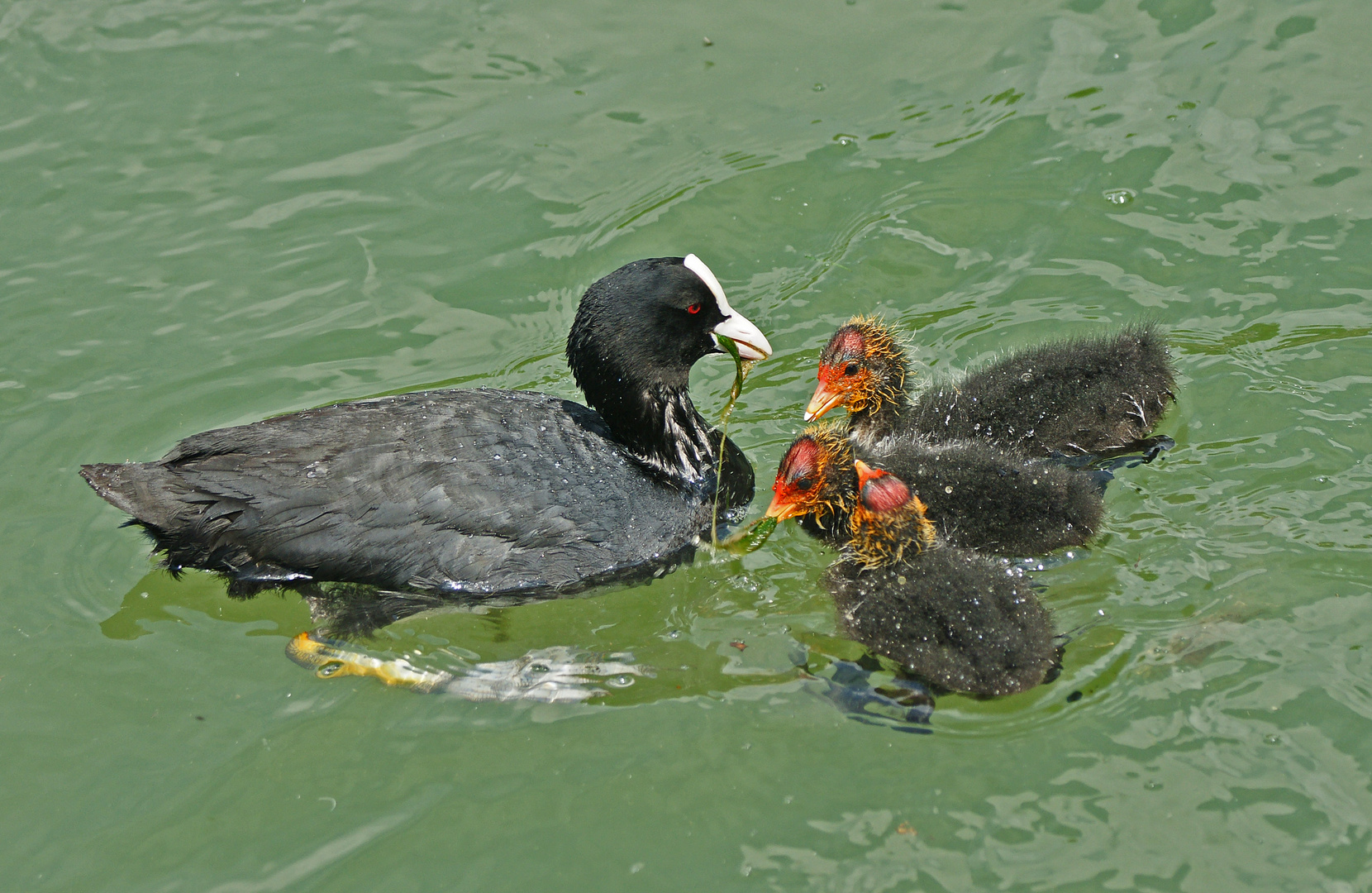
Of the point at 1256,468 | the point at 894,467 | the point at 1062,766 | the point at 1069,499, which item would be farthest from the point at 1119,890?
the point at 1256,468

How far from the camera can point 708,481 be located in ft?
16.6

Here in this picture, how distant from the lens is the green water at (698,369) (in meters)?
3.62

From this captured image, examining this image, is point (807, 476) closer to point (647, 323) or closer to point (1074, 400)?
point (647, 323)

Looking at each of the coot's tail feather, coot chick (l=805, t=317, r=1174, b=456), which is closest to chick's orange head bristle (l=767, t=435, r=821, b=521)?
coot chick (l=805, t=317, r=1174, b=456)

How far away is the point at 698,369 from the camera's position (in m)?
5.95

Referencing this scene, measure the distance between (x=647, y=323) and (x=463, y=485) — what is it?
100 centimetres

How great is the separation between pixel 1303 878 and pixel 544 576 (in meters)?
2.64

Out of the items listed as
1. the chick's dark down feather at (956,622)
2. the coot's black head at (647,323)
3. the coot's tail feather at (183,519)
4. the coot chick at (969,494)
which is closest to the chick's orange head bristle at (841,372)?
the coot's black head at (647,323)

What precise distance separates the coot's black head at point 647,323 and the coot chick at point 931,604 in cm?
98

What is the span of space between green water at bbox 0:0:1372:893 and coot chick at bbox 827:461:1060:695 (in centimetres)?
17

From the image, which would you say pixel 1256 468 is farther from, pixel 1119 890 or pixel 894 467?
pixel 1119 890

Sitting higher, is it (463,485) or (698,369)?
(463,485)

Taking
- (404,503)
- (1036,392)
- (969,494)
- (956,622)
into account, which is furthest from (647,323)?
(956,622)

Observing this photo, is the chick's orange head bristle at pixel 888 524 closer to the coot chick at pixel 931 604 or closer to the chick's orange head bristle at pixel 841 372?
the coot chick at pixel 931 604
